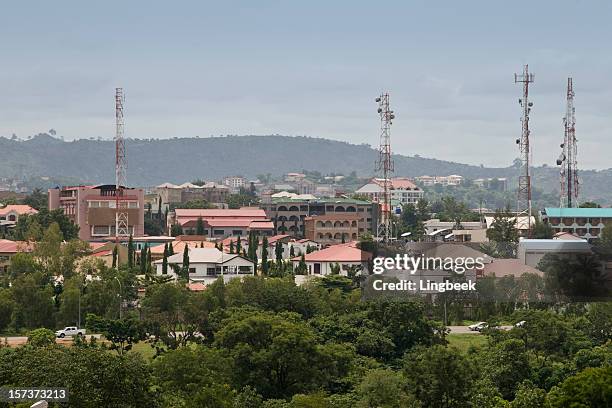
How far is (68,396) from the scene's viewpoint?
31.8 metres

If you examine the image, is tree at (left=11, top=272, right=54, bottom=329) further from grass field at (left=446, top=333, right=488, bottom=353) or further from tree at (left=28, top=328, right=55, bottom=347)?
grass field at (left=446, top=333, right=488, bottom=353)

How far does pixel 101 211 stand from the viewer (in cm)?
11100

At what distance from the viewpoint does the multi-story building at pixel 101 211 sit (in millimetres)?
110562

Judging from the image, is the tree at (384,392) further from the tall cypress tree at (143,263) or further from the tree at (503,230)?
the tree at (503,230)

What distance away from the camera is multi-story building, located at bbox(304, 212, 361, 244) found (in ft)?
376

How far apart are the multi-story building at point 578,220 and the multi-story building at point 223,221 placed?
72.4ft

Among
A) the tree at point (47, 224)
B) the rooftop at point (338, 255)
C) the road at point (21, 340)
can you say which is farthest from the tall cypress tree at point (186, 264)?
the tree at point (47, 224)

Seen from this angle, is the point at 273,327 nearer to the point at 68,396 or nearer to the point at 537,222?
the point at 68,396

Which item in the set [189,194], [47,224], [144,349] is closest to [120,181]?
[47,224]

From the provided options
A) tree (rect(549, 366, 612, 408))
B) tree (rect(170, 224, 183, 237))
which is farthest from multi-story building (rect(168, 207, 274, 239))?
tree (rect(549, 366, 612, 408))

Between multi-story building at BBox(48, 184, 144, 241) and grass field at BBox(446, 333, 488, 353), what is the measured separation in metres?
56.6

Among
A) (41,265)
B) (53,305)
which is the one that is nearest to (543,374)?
(53,305)

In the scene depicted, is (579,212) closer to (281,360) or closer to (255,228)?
(255,228)

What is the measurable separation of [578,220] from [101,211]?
1324 inches
